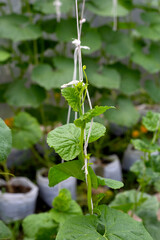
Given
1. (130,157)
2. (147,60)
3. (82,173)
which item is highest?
(82,173)

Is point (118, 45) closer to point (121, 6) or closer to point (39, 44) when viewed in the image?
point (121, 6)

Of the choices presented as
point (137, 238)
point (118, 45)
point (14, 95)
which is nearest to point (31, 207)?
point (14, 95)

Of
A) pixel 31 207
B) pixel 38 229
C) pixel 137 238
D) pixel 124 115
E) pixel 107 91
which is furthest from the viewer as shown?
pixel 107 91

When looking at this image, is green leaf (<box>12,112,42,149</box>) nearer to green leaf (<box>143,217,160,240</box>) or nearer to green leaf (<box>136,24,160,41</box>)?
green leaf (<box>143,217,160,240</box>)

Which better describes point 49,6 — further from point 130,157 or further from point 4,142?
point 4,142

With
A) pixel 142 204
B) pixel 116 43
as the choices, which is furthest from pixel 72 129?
pixel 116 43

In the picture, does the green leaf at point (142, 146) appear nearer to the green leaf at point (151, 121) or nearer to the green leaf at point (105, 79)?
the green leaf at point (151, 121)

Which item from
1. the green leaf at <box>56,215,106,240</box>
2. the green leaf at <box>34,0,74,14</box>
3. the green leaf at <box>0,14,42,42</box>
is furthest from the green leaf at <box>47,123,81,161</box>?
the green leaf at <box>34,0,74,14</box>
